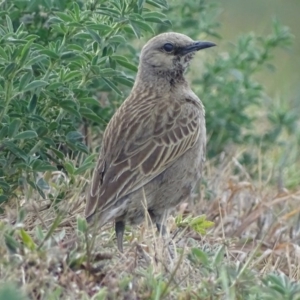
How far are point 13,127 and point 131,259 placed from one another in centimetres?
136

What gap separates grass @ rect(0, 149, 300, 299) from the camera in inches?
187

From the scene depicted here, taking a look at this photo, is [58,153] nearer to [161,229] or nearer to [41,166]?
[41,166]

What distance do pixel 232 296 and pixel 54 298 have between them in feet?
2.74

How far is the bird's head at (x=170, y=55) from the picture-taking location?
7109 millimetres

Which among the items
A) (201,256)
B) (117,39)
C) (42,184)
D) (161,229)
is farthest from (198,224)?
(117,39)

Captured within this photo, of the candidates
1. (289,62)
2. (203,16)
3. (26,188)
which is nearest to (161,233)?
(26,188)

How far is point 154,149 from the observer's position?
651 centimetres

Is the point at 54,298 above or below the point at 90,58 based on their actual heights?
below

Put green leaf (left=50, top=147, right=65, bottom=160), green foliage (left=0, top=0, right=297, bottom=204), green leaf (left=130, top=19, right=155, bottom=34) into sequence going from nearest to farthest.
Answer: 1. green foliage (left=0, top=0, right=297, bottom=204)
2. green leaf (left=130, top=19, right=155, bottom=34)
3. green leaf (left=50, top=147, right=65, bottom=160)

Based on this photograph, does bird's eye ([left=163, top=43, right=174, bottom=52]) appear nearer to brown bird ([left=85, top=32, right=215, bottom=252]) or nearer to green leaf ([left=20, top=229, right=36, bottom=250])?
brown bird ([left=85, top=32, right=215, bottom=252])

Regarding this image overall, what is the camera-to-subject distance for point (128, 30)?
21.6ft

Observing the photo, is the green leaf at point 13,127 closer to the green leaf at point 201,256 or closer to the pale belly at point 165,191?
the pale belly at point 165,191

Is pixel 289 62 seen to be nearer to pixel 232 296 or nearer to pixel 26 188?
pixel 26 188

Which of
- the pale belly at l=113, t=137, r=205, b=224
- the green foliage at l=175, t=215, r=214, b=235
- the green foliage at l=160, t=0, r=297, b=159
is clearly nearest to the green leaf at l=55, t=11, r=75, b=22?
the pale belly at l=113, t=137, r=205, b=224
